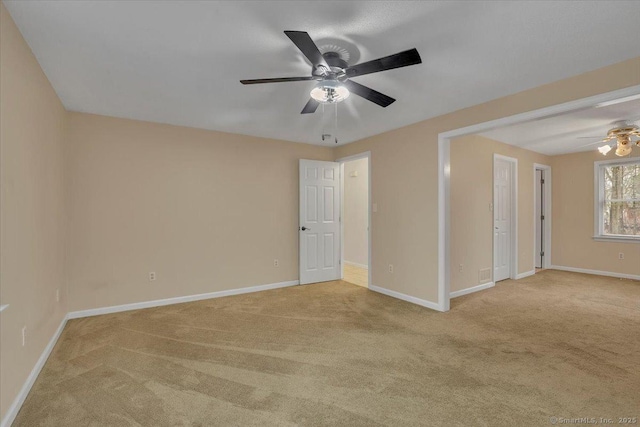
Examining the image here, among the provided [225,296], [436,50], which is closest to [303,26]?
[436,50]

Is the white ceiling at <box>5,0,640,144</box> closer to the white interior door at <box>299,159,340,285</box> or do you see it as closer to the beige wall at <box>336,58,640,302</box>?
the beige wall at <box>336,58,640,302</box>

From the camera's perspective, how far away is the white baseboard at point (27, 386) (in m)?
1.79

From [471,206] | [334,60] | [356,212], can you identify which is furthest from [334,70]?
[356,212]

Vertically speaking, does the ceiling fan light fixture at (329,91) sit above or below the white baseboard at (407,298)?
above

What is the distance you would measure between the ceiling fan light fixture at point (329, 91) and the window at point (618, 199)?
6249mm

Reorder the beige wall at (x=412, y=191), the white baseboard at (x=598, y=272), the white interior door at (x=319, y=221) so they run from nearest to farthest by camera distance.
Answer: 1. the beige wall at (x=412, y=191)
2. the white interior door at (x=319, y=221)
3. the white baseboard at (x=598, y=272)

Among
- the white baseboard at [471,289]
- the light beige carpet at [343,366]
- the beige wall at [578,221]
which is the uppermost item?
the beige wall at [578,221]

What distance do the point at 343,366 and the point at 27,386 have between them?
2.27 metres

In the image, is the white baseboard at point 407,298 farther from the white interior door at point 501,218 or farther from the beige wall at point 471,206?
the white interior door at point 501,218

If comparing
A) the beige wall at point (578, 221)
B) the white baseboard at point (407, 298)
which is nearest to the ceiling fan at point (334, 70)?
the white baseboard at point (407, 298)

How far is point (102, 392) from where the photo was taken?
2107 millimetres

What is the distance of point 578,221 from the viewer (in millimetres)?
6105

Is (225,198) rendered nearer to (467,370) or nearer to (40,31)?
(40,31)

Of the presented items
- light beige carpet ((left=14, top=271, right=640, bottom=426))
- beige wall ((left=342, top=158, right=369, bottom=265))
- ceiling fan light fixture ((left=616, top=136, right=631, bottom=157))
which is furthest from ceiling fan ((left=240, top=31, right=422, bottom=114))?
beige wall ((left=342, top=158, right=369, bottom=265))
